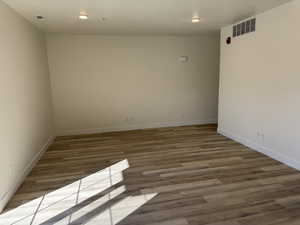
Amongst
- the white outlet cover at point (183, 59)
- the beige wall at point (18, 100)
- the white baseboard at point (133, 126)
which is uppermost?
the white outlet cover at point (183, 59)

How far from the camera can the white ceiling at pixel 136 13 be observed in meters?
3.08

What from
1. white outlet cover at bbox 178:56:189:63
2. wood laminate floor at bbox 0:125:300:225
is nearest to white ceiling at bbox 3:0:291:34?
white outlet cover at bbox 178:56:189:63

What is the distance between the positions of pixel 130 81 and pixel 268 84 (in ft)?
10.5

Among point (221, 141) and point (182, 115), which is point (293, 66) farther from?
point (182, 115)

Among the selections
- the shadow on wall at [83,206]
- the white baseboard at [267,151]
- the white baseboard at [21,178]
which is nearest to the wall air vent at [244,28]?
the white baseboard at [267,151]

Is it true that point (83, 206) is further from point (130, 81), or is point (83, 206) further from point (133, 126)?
point (130, 81)

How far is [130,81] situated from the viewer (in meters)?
5.73

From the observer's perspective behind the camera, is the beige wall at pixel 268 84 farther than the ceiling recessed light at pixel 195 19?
No

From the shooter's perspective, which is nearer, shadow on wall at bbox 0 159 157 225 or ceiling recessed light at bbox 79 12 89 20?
shadow on wall at bbox 0 159 157 225

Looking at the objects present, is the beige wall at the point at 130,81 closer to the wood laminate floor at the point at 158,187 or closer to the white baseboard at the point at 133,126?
the white baseboard at the point at 133,126

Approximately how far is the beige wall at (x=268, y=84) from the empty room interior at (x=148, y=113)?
20 mm

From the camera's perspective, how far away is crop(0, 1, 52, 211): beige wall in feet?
8.84

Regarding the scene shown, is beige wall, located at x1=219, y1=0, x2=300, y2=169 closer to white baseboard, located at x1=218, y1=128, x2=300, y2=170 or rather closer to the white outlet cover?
white baseboard, located at x1=218, y1=128, x2=300, y2=170

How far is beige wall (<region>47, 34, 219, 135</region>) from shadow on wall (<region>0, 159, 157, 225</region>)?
109 inches
